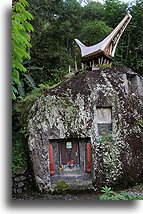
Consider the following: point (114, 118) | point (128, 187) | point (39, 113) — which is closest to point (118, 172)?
point (128, 187)

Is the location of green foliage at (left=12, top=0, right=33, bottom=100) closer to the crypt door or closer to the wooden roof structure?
the wooden roof structure

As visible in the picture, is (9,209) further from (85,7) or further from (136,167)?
(85,7)

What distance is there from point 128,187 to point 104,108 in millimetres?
1529

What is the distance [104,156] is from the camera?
3307 millimetres

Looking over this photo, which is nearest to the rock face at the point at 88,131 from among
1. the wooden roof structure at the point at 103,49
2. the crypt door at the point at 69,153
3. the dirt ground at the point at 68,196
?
the crypt door at the point at 69,153

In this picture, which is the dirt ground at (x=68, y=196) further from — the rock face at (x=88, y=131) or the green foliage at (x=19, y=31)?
the green foliage at (x=19, y=31)

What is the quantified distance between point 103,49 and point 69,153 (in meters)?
2.33

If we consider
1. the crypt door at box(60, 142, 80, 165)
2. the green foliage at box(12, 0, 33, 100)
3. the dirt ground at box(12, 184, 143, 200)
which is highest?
the green foliage at box(12, 0, 33, 100)

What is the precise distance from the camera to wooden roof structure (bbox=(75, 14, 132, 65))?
365 cm

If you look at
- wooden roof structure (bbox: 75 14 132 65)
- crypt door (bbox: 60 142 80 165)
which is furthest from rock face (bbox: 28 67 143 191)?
wooden roof structure (bbox: 75 14 132 65)

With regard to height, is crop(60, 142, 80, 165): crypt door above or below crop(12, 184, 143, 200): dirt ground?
above

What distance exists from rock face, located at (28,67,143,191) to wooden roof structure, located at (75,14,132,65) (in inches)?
17.5

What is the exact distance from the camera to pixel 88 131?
3.44m

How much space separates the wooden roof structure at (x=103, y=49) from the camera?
3.65m
